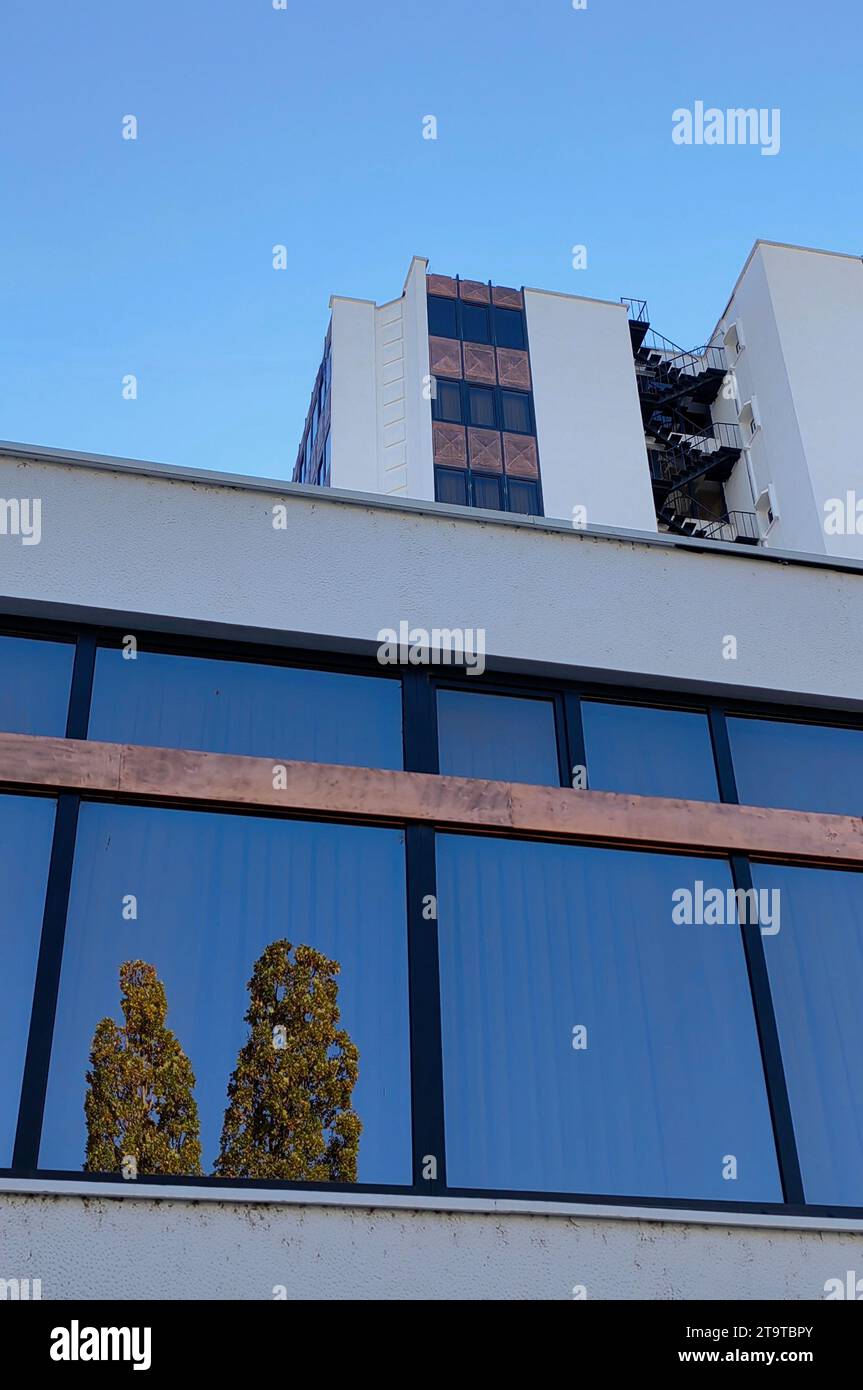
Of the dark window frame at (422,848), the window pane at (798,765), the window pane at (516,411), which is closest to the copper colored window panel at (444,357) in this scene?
the window pane at (516,411)

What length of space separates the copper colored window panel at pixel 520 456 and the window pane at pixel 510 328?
446 centimetres

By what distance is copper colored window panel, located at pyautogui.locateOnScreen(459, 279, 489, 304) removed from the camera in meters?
50.3

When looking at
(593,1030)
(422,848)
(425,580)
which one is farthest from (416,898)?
(425,580)

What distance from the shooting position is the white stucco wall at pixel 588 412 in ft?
152

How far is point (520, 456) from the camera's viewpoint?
45.9 meters

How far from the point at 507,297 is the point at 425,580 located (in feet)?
146

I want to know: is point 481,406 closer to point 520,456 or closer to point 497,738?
point 520,456

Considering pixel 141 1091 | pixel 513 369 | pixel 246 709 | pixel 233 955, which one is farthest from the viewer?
pixel 513 369

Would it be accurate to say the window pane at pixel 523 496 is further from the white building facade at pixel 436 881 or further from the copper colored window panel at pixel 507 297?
the white building facade at pixel 436 881

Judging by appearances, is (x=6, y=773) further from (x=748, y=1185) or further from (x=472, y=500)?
(x=472, y=500)

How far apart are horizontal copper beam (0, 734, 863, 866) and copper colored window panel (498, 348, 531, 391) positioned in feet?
136

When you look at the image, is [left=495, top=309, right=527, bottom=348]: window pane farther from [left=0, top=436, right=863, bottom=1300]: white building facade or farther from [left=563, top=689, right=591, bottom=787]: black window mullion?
[left=563, top=689, right=591, bottom=787]: black window mullion

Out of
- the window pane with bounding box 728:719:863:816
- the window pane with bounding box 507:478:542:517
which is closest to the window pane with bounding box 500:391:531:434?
the window pane with bounding box 507:478:542:517

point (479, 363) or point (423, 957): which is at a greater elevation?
point (479, 363)
